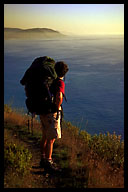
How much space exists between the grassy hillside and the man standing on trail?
385 mm

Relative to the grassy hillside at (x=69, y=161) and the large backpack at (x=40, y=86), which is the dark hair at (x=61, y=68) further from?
the grassy hillside at (x=69, y=161)

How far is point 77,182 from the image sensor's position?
477 cm

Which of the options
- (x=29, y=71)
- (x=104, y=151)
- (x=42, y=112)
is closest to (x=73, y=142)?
(x=104, y=151)

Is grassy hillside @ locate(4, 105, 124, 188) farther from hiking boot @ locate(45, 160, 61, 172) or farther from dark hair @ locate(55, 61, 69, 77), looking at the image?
dark hair @ locate(55, 61, 69, 77)

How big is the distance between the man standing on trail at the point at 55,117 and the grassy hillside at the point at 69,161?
15.1 inches

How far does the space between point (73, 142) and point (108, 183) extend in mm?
2050

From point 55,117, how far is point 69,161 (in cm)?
140

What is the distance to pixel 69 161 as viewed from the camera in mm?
5617

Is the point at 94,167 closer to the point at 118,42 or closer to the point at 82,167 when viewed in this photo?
the point at 82,167

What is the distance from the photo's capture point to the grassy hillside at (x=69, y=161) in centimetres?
475

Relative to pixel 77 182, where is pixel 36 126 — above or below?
above

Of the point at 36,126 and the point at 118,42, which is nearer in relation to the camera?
the point at 36,126

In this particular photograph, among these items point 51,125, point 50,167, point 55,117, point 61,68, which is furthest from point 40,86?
point 50,167

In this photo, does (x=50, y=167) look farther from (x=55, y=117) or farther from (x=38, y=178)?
(x=55, y=117)
